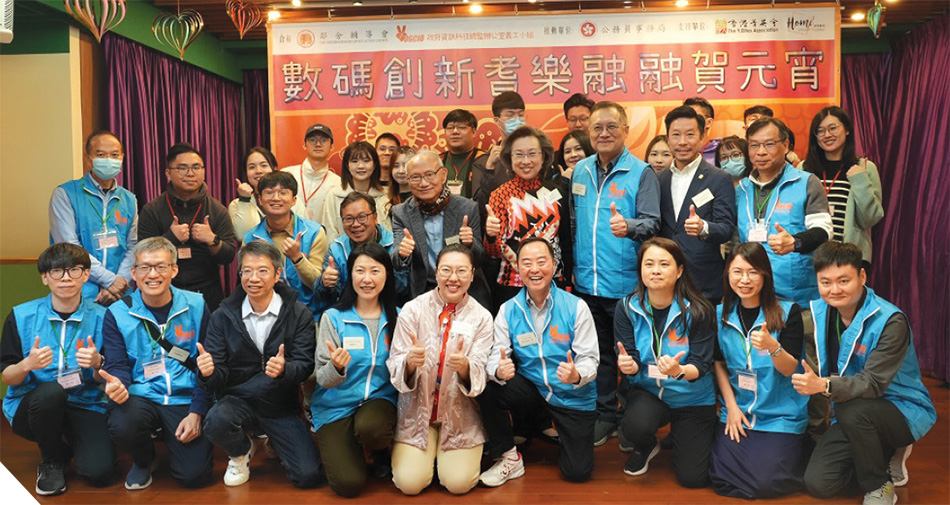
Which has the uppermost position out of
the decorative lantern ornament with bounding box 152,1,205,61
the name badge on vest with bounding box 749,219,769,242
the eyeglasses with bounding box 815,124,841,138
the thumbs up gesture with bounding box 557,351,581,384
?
the decorative lantern ornament with bounding box 152,1,205,61

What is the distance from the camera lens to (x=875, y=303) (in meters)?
3.00

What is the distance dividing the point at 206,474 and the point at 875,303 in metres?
2.90

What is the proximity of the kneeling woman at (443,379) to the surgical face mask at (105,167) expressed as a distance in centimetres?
190

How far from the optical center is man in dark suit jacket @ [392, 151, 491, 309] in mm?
3557

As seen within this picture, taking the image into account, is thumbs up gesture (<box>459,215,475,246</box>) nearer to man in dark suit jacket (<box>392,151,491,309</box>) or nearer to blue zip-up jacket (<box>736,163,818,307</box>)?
man in dark suit jacket (<box>392,151,491,309</box>)

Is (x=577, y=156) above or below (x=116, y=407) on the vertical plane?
above

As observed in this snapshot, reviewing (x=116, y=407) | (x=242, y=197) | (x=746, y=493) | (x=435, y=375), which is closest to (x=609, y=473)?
(x=746, y=493)

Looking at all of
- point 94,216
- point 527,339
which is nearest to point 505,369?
point 527,339

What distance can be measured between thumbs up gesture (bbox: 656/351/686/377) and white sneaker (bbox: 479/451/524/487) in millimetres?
766

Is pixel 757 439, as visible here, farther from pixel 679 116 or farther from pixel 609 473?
pixel 679 116

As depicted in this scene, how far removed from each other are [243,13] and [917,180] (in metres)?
5.11

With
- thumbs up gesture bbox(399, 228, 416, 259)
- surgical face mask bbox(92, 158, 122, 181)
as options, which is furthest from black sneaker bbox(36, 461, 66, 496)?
thumbs up gesture bbox(399, 228, 416, 259)

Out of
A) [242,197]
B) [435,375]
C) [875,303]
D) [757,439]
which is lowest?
[757,439]

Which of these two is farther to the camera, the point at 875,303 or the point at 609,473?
the point at 609,473
